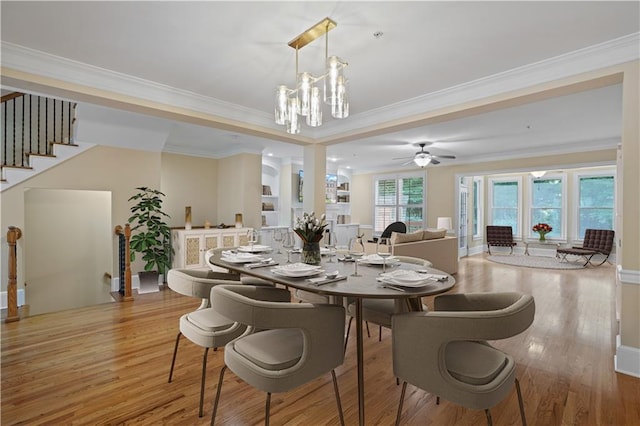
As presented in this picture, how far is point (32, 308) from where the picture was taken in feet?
17.3

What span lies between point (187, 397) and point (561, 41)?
383 cm

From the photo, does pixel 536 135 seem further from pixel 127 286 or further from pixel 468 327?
pixel 127 286

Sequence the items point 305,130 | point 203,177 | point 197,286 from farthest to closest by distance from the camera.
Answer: point 203,177
point 305,130
point 197,286

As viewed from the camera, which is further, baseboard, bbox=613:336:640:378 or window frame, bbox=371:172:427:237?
window frame, bbox=371:172:427:237

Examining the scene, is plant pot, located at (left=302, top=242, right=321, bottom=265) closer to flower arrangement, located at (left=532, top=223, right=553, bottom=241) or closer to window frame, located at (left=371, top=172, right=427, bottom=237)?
window frame, located at (left=371, top=172, right=427, bottom=237)

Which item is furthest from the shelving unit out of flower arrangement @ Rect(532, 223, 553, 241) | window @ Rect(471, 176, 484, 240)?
flower arrangement @ Rect(532, 223, 553, 241)

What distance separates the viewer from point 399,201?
953cm

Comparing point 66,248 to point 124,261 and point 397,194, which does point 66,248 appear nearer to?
point 124,261

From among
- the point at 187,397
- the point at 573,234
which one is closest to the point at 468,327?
the point at 187,397

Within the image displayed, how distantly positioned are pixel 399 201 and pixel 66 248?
307 inches

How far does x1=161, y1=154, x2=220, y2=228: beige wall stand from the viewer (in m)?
6.49

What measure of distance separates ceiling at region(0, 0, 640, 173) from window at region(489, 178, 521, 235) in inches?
216

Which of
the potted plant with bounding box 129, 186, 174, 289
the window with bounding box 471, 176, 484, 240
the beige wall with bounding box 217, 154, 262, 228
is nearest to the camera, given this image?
the potted plant with bounding box 129, 186, 174, 289

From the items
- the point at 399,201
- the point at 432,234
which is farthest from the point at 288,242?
the point at 399,201
